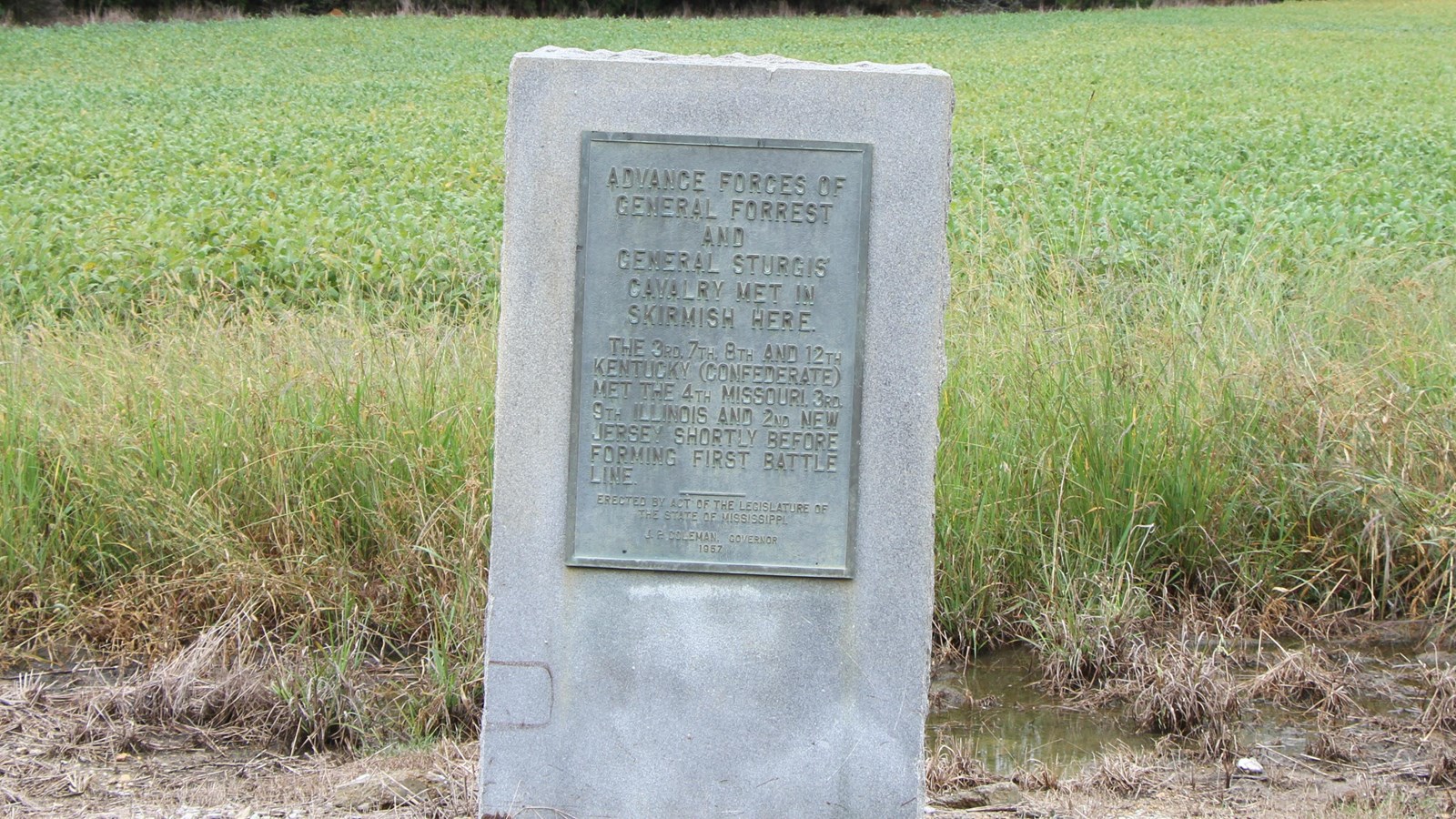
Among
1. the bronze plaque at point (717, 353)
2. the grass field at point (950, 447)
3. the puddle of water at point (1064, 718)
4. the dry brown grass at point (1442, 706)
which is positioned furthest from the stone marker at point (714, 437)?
the dry brown grass at point (1442, 706)

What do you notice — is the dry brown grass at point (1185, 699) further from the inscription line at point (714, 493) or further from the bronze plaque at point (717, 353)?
the inscription line at point (714, 493)

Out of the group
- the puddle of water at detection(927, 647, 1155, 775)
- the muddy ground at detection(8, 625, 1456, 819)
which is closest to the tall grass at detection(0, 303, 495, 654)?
the muddy ground at detection(8, 625, 1456, 819)

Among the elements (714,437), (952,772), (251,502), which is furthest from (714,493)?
(251,502)

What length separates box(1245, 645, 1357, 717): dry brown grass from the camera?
→ 157 inches

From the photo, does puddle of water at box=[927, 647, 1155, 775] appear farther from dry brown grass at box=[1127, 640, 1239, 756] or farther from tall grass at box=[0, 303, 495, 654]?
tall grass at box=[0, 303, 495, 654]

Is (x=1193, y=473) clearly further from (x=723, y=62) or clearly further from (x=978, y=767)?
(x=723, y=62)

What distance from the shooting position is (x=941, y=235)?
10.1 feet

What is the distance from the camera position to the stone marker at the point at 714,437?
10.1 feet

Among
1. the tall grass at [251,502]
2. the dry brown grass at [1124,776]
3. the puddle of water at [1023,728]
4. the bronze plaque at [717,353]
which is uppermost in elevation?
the bronze plaque at [717,353]

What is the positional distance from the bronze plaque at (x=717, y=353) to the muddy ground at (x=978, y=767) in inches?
34.7

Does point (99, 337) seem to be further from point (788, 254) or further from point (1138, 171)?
point (1138, 171)

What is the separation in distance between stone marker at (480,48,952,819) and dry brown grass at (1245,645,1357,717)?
1417 millimetres

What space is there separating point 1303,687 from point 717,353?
7.22 feet

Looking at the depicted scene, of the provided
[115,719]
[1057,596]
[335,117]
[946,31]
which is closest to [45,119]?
[335,117]
